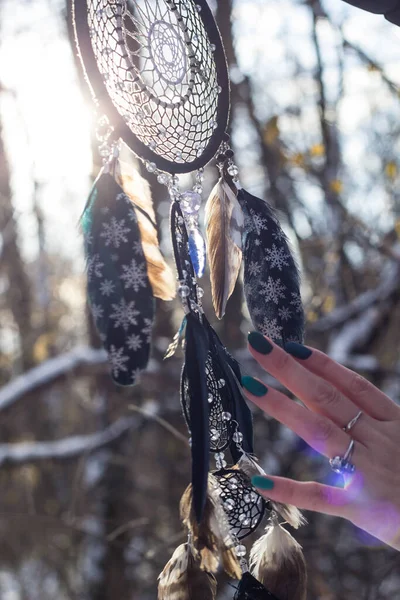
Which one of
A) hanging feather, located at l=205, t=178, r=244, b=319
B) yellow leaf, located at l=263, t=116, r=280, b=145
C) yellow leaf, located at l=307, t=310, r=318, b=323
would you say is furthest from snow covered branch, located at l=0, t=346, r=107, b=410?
hanging feather, located at l=205, t=178, r=244, b=319

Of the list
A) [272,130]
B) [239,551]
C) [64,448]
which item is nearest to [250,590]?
[239,551]

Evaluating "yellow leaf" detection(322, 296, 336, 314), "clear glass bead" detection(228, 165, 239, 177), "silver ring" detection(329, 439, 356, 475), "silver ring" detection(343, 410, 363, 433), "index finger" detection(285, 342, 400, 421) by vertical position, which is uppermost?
"clear glass bead" detection(228, 165, 239, 177)

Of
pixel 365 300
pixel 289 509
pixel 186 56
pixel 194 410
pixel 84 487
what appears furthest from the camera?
pixel 84 487

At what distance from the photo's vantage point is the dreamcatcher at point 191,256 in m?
0.71

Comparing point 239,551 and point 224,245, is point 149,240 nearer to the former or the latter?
point 224,245

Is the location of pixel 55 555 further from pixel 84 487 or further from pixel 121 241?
pixel 121 241

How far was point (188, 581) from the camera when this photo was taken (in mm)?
748

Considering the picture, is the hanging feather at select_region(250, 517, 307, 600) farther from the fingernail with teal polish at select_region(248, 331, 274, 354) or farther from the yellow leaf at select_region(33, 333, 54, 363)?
the yellow leaf at select_region(33, 333, 54, 363)

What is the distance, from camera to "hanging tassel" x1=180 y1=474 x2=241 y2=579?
2.29 feet

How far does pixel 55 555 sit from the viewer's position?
455 centimetres

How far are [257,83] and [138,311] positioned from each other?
331 cm

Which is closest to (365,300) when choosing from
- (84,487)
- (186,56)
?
(84,487)

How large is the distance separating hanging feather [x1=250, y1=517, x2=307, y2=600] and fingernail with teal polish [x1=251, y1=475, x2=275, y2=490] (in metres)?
0.16

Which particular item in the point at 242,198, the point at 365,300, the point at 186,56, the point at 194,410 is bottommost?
the point at 365,300
